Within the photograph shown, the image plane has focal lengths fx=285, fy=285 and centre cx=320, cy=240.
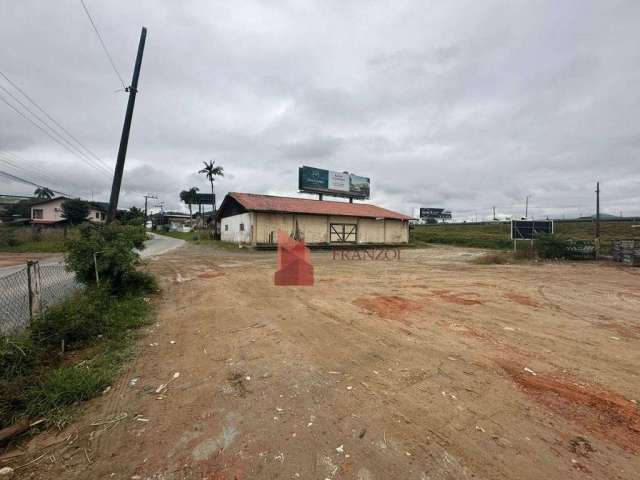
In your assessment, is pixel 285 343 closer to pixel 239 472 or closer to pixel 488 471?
pixel 239 472

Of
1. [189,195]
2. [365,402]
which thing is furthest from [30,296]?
[189,195]

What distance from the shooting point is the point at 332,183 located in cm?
3472

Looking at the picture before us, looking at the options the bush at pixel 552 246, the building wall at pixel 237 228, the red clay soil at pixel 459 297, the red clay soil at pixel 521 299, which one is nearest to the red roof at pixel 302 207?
the building wall at pixel 237 228

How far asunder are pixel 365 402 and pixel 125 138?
902cm

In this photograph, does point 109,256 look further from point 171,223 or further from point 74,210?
point 171,223

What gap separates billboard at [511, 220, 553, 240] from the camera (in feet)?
62.5

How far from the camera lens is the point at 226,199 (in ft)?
89.6

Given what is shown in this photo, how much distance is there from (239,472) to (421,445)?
4.50 ft

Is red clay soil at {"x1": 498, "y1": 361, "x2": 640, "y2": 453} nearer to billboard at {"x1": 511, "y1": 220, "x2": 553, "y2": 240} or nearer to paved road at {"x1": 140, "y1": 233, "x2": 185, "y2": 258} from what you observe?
paved road at {"x1": 140, "y1": 233, "x2": 185, "y2": 258}

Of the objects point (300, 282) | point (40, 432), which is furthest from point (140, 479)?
point (300, 282)

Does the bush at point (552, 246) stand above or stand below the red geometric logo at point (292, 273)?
above

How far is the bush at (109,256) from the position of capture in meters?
6.17

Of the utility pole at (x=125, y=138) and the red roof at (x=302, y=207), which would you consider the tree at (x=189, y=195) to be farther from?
the utility pole at (x=125, y=138)

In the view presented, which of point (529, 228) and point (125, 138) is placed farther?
point (529, 228)
